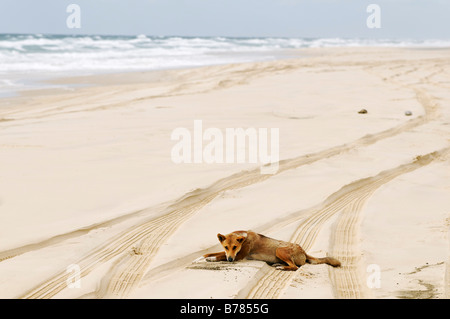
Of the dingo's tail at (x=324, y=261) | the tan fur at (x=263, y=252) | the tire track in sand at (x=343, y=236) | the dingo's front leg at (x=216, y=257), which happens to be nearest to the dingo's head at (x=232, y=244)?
the tan fur at (x=263, y=252)

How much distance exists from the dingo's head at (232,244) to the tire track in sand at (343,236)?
29 cm

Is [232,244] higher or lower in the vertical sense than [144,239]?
higher

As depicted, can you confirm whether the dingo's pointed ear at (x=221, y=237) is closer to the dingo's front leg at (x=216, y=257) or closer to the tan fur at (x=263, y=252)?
the tan fur at (x=263, y=252)

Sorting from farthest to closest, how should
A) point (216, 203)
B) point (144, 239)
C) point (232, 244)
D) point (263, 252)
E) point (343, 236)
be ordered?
point (216, 203) → point (343, 236) → point (144, 239) → point (263, 252) → point (232, 244)

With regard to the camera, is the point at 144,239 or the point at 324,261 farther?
the point at 144,239

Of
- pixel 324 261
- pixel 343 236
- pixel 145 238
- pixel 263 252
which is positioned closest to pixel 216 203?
pixel 145 238

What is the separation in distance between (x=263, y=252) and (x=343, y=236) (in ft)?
3.39

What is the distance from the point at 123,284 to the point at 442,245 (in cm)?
282

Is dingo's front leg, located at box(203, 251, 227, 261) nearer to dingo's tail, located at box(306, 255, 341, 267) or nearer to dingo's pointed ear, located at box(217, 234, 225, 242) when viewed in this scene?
dingo's pointed ear, located at box(217, 234, 225, 242)

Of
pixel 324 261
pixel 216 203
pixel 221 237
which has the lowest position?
pixel 324 261

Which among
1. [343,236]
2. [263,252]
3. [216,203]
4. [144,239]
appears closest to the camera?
[263,252]

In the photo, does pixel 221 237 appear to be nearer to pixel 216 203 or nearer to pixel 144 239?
pixel 144 239

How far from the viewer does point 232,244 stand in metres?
4.61
